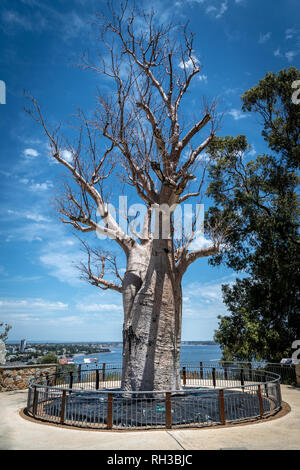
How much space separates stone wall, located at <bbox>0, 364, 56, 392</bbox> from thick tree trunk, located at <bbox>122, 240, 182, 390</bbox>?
4264 millimetres

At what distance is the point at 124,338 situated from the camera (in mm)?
9031

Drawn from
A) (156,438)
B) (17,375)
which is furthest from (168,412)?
(17,375)

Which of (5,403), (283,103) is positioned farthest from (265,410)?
(283,103)

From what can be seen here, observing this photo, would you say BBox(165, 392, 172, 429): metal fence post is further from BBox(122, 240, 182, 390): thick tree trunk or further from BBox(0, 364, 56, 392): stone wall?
BBox(0, 364, 56, 392): stone wall

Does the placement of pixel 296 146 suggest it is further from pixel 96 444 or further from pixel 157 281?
pixel 96 444

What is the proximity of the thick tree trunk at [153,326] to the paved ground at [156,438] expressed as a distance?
8.80 ft

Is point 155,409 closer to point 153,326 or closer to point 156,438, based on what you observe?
point 156,438

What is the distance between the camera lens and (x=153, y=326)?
8680mm

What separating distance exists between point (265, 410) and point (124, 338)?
393 centimetres

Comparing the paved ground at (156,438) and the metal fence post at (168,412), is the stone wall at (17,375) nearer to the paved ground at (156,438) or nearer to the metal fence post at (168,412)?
the paved ground at (156,438)

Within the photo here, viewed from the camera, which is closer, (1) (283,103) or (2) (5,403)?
(2) (5,403)

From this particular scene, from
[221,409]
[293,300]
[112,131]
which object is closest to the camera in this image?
[221,409]

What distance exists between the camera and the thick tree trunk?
845 centimetres

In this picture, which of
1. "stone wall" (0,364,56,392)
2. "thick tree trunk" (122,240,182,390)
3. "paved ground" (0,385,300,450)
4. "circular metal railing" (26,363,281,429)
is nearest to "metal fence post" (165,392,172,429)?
"circular metal railing" (26,363,281,429)
